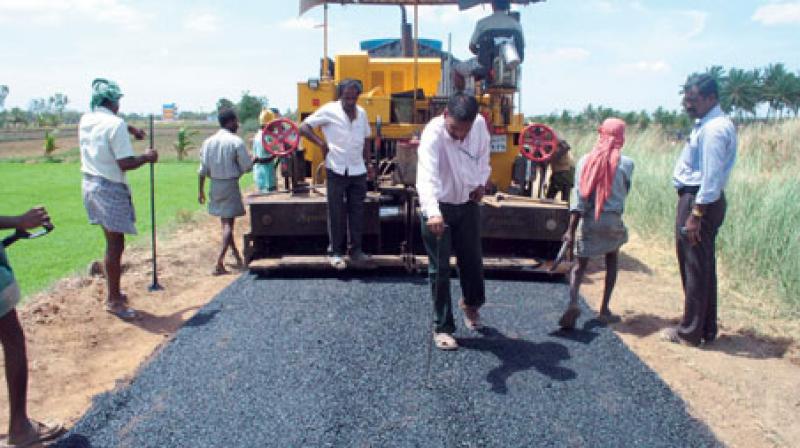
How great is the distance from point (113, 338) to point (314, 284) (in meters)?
1.73

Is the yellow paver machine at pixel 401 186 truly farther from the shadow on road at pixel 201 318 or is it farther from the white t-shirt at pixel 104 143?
the white t-shirt at pixel 104 143

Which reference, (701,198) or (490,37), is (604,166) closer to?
(701,198)

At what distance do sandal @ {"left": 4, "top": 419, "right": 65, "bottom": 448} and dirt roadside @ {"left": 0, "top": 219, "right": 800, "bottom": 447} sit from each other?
23cm

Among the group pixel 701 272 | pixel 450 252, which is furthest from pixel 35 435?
pixel 701 272

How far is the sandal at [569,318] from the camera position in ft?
14.9

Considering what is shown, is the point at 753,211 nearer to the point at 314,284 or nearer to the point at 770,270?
the point at 770,270

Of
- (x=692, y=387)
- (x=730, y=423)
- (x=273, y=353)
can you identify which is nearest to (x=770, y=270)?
(x=692, y=387)

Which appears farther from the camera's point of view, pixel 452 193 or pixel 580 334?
pixel 580 334

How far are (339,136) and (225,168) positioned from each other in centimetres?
148

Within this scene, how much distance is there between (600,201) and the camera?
459 centimetres

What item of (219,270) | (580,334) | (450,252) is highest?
(450,252)

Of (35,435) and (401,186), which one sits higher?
(401,186)

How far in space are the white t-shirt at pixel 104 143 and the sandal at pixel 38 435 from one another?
216 cm

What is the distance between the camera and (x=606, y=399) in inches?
139
